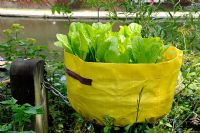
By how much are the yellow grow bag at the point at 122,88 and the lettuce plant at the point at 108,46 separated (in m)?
0.09

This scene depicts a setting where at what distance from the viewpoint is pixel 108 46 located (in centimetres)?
203

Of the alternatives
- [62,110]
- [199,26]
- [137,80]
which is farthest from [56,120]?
[199,26]

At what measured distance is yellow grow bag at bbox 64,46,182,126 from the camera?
1960 millimetres

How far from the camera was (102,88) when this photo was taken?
2002 mm

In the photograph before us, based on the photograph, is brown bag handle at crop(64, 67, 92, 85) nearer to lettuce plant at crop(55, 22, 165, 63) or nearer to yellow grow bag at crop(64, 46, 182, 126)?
yellow grow bag at crop(64, 46, 182, 126)

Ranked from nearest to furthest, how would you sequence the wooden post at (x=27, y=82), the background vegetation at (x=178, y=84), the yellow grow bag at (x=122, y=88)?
the yellow grow bag at (x=122, y=88), the wooden post at (x=27, y=82), the background vegetation at (x=178, y=84)

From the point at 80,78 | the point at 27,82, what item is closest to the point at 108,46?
the point at 80,78

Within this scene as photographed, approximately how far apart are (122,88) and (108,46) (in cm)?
24

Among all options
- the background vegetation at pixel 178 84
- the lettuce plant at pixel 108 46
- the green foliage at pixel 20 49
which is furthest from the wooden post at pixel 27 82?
the green foliage at pixel 20 49

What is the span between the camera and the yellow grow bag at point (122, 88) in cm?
196

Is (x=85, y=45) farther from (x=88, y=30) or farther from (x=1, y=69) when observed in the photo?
(x=1, y=69)

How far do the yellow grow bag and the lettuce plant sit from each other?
3.4 inches

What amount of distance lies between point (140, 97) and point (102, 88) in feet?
0.68

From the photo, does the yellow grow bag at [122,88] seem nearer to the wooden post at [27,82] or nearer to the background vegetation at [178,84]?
the background vegetation at [178,84]
